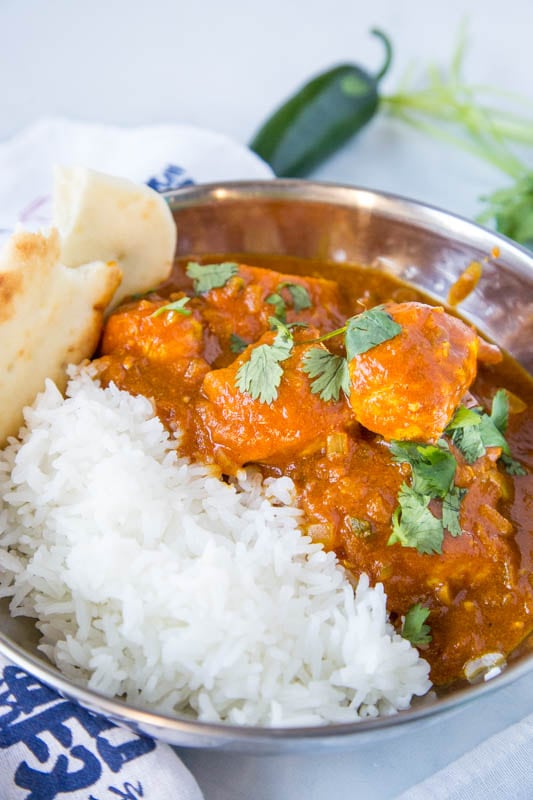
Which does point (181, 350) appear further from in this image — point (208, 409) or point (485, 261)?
point (485, 261)

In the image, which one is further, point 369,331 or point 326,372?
point 326,372

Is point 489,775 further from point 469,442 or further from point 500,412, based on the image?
point 500,412

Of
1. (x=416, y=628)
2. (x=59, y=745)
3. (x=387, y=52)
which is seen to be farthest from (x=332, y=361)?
(x=387, y=52)

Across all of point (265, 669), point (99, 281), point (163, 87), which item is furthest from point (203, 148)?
point (265, 669)

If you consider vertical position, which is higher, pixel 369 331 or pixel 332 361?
pixel 369 331

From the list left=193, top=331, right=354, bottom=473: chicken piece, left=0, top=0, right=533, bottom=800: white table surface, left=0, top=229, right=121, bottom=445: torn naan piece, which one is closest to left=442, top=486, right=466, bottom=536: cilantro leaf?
left=193, top=331, right=354, bottom=473: chicken piece

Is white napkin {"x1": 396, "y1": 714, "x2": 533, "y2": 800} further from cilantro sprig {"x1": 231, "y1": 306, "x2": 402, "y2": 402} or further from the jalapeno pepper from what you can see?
the jalapeno pepper
